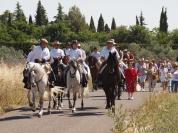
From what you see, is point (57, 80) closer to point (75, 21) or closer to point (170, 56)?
point (170, 56)

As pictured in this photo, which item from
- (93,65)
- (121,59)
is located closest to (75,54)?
(121,59)

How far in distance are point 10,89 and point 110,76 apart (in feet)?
16.1

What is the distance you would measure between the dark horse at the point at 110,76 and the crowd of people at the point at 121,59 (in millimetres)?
277

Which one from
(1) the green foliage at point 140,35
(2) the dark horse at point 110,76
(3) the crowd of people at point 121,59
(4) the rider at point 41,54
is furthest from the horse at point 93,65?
(1) the green foliage at point 140,35

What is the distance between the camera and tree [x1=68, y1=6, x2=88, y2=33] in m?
120

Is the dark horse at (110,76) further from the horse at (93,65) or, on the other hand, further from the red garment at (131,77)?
the horse at (93,65)

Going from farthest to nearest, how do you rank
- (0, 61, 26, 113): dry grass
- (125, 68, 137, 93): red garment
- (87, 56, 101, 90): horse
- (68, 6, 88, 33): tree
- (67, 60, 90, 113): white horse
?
(68, 6, 88, 33): tree, (87, 56, 101, 90): horse, (125, 68, 137, 93): red garment, (0, 61, 26, 113): dry grass, (67, 60, 90, 113): white horse

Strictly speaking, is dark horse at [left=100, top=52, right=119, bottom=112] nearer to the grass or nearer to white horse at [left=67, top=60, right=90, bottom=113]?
white horse at [left=67, top=60, right=90, bottom=113]

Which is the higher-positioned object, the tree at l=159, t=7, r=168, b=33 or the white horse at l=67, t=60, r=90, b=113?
the tree at l=159, t=7, r=168, b=33

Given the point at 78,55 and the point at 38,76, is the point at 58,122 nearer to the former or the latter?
the point at 38,76

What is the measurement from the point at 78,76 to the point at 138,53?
4826 cm

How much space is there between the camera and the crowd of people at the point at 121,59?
2089cm

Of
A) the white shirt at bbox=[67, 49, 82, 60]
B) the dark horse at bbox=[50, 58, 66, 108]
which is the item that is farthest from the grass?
the dark horse at bbox=[50, 58, 66, 108]

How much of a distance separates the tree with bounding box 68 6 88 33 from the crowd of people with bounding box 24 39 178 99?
7871 cm
